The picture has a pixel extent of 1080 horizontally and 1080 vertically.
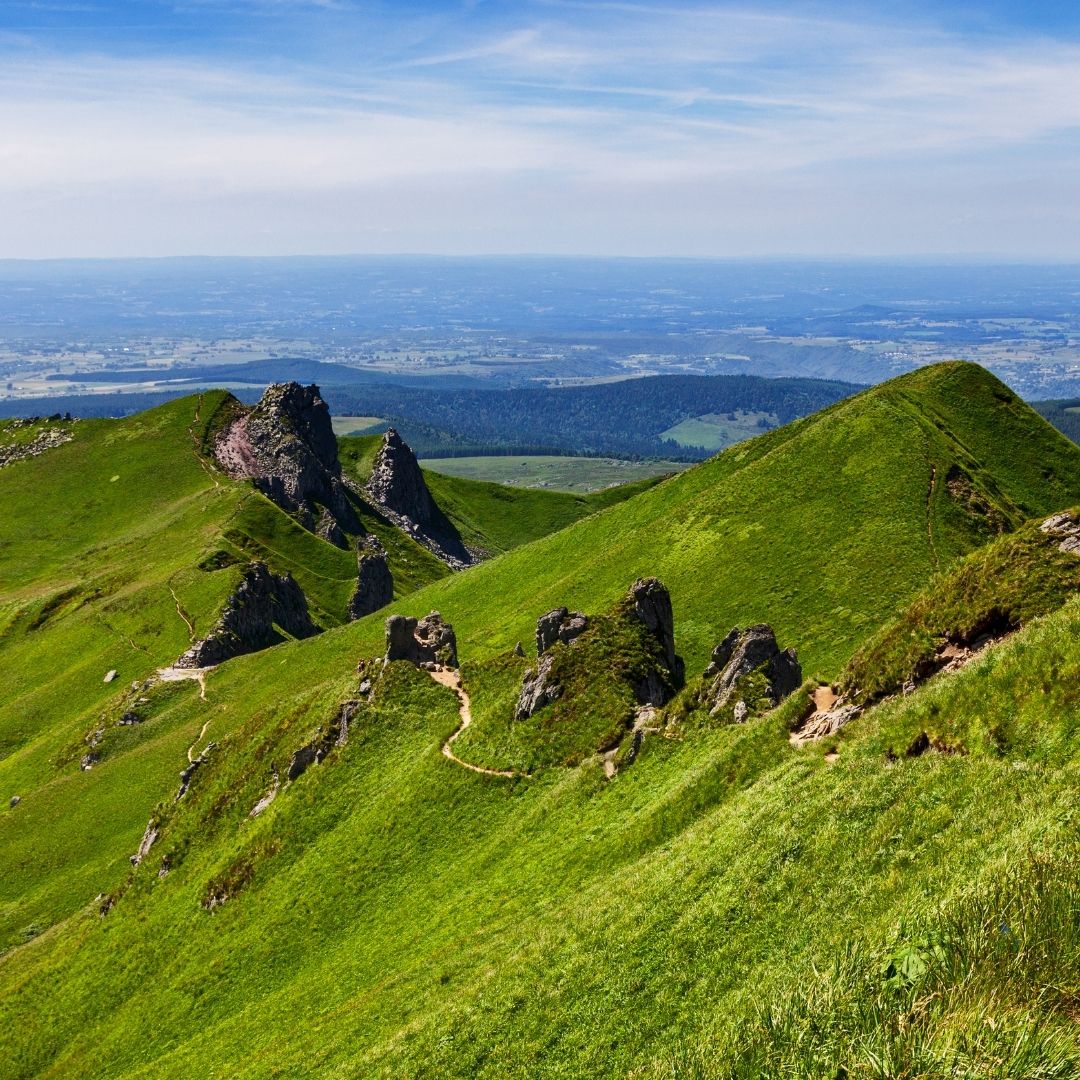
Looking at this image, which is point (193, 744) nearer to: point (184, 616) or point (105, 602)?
point (184, 616)

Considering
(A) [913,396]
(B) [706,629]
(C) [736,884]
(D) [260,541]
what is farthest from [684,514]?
(D) [260,541]

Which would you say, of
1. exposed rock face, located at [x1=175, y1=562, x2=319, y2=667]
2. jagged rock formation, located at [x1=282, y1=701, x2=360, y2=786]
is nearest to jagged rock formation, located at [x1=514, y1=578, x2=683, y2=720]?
jagged rock formation, located at [x1=282, y1=701, x2=360, y2=786]

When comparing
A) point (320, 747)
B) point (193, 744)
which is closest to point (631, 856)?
point (320, 747)

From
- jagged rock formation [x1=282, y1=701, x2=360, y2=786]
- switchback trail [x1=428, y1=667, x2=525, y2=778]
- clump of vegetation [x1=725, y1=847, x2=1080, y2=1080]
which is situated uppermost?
clump of vegetation [x1=725, y1=847, x2=1080, y2=1080]

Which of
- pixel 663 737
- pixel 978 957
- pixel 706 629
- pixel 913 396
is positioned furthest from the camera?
pixel 913 396

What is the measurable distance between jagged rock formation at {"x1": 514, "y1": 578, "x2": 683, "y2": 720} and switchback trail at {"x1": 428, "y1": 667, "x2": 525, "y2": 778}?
153 inches

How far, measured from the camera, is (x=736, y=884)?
→ 1055 inches

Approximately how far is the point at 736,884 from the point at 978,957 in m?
12.4

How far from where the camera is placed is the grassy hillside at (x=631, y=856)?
713 inches

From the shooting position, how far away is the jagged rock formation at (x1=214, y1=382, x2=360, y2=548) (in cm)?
17350

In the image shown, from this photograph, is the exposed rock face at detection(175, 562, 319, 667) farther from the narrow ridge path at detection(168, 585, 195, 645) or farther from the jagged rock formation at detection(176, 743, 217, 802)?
the jagged rock formation at detection(176, 743, 217, 802)

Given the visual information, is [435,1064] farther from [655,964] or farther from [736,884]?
[736,884]

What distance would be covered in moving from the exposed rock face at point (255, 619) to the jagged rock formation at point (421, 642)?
158ft

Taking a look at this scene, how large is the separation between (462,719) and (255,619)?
6789 centimetres
